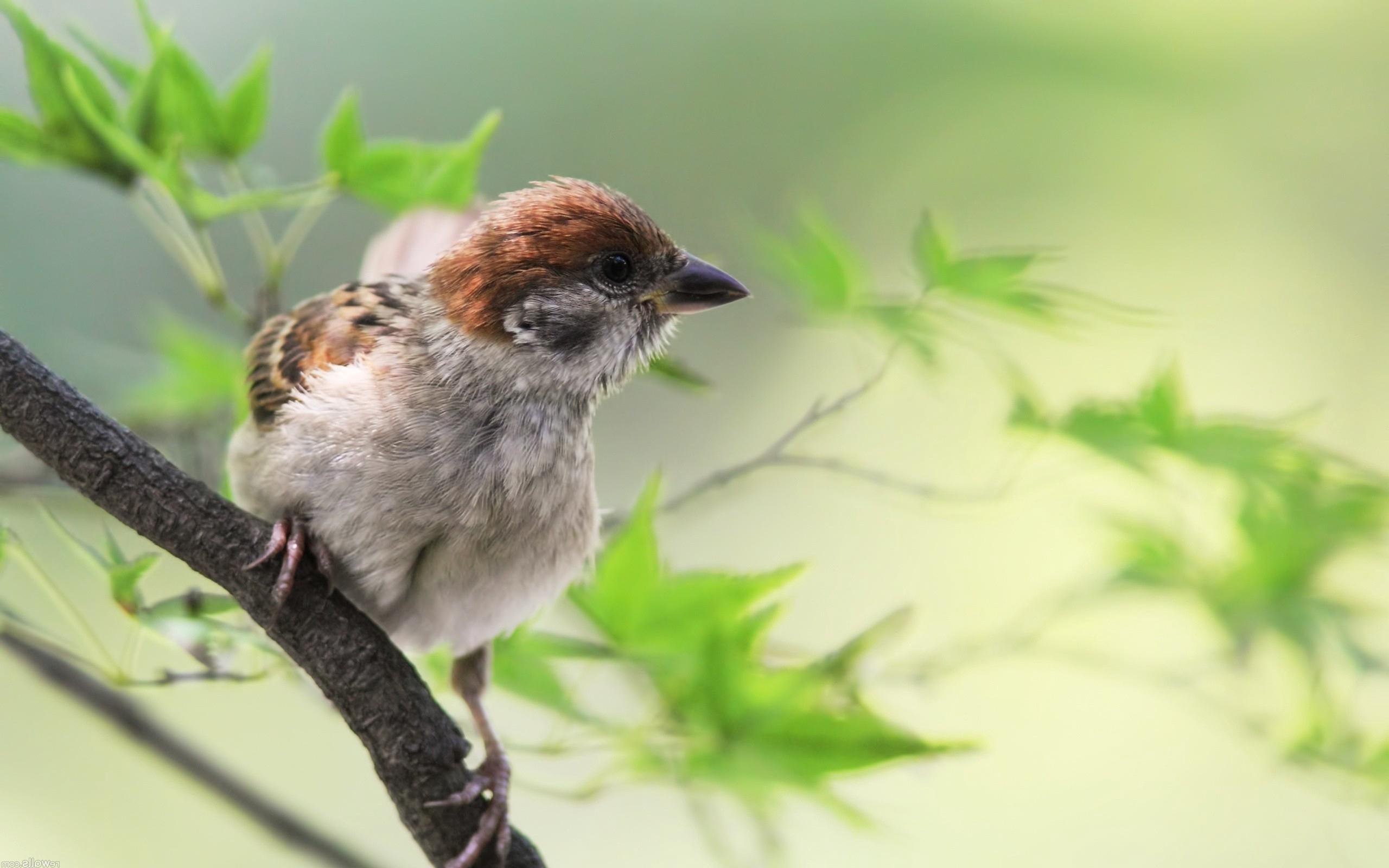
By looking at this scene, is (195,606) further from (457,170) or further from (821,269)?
(821,269)

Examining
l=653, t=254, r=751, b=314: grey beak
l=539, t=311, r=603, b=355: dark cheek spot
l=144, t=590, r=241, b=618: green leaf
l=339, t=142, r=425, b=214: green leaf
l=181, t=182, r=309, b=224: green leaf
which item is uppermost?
l=339, t=142, r=425, b=214: green leaf

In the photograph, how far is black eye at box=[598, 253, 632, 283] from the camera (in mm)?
1029

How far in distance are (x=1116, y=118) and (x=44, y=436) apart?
2.82m

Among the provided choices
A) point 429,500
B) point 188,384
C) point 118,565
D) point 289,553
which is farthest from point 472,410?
point 188,384

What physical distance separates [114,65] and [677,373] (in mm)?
499

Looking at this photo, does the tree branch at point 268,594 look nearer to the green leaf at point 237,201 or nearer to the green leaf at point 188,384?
the green leaf at point 237,201

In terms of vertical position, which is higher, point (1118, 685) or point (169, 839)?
point (1118, 685)

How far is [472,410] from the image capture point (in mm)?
982

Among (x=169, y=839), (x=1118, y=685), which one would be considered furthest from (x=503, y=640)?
(x=1118, y=685)

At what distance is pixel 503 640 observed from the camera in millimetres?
1025

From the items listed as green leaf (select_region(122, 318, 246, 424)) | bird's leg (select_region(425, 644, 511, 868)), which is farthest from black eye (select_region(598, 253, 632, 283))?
green leaf (select_region(122, 318, 246, 424))

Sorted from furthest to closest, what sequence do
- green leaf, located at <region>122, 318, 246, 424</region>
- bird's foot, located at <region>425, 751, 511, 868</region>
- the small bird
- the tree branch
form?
green leaf, located at <region>122, 318, 246, 424</region> < the small bird < bird's foot, located at <region>425, 751, 511, 868</region> < the tree branch

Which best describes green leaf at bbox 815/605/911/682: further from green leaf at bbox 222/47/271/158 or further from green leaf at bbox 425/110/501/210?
green leaf at bbox 222/47/271/158

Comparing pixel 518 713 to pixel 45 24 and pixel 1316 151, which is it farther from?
pixel 1316 151
